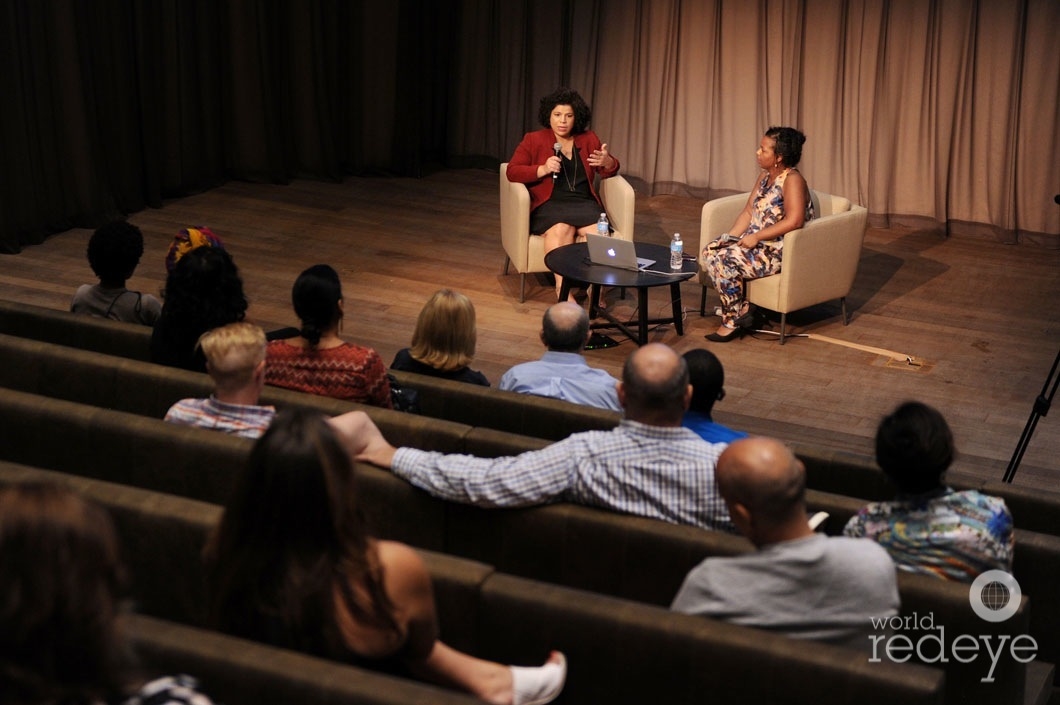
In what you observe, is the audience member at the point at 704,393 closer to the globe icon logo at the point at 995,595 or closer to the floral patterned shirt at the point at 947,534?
the floral patterned shirt at the point at 947,534

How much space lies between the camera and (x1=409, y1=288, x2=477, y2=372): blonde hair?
13.5 ft

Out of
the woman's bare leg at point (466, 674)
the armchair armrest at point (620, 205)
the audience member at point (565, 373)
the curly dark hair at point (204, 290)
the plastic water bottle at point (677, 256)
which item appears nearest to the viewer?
the woman's bare leg at point (466, 674)

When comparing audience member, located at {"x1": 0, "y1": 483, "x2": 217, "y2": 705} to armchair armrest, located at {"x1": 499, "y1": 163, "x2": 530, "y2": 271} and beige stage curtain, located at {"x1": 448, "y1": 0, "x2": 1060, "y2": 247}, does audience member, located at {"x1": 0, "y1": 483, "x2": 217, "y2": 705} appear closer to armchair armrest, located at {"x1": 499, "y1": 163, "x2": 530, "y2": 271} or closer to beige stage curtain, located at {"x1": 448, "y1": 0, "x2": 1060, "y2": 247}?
armchair armrest, located at {"x1": 499, "y1": 163, "x2": 530, "y2": 271}

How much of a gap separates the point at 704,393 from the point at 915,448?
2.68 feet

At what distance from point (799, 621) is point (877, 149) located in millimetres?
6828

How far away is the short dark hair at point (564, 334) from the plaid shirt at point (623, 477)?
1.19 meters

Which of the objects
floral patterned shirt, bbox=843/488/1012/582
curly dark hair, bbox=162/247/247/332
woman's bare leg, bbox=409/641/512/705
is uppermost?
curly dark hair, bbox=162/247/247/332

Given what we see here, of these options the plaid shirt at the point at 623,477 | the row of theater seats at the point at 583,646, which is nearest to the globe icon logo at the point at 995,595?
the row of theater seats at the point at 583,646

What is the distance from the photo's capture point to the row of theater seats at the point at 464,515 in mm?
2922

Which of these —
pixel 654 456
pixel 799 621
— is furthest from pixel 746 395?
pixel 799 621

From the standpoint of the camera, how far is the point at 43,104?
776cm

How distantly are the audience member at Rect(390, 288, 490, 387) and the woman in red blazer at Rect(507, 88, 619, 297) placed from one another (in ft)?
9.41

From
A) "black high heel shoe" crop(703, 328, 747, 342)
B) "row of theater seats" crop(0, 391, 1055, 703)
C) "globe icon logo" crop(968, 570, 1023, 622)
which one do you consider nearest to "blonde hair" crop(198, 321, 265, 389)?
"row of theater seats" crop(0, 391, 1055, 703)

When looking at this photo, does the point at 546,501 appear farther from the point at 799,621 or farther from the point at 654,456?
the point at 799,621
